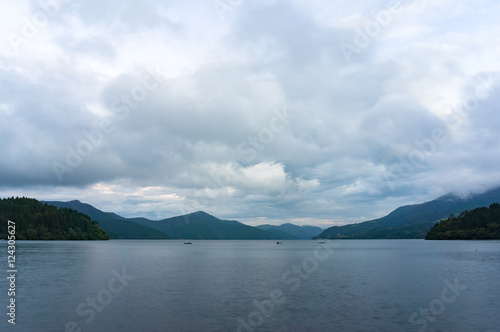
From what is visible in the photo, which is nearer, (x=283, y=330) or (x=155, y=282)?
(x=283, y=330)

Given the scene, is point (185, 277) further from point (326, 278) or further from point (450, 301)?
point (450, 301)

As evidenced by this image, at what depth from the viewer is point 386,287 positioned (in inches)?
2761

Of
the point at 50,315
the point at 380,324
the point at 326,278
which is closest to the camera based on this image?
the point at 380,324

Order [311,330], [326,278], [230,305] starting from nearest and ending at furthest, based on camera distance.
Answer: [311,330], [230,305], [326,278]

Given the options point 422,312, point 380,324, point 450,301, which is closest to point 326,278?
point 450,301

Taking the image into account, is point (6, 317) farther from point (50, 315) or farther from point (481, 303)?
point (481, 303)

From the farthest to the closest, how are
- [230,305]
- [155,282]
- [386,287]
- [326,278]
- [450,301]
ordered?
[326,278] → [155,282] → [386,287] → [450,301] → [230,305]

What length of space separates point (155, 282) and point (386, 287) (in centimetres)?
4615

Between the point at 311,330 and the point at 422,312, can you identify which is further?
the point at 422,312

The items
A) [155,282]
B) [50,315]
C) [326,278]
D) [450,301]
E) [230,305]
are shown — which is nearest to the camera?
[50,315]

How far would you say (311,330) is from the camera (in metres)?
39.0

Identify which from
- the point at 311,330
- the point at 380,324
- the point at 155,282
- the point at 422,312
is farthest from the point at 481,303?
the point at 155,282

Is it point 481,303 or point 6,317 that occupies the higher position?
point 6,317

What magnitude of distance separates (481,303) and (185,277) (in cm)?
5955
